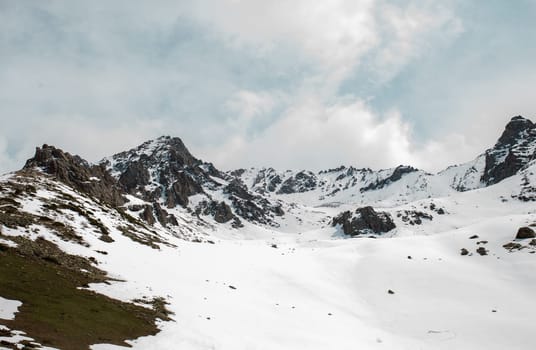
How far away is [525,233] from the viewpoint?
53.8 m

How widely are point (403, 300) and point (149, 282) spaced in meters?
27.1

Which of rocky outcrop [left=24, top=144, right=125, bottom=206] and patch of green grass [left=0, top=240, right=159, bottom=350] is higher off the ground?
rocky outcrop [left=24, top=144, right=125, bottom=206]

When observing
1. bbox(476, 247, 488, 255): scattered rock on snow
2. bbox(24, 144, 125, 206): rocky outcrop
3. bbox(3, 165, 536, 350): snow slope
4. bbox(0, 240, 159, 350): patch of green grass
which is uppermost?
bbox(24, 144, 125, 206): rocky outcrop

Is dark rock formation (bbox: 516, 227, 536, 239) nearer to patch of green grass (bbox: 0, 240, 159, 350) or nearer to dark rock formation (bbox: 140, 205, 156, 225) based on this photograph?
patch of green grass (bbox: 0, 240, 159, 350)

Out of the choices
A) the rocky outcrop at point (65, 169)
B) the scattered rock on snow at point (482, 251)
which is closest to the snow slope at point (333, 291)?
the scattered rock on snow at point (482, 251)

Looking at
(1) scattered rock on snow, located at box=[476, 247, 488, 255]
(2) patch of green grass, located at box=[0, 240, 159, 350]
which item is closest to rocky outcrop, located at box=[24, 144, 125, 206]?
(2) patch of green grass, located at box=[0, 240, 159, 350]

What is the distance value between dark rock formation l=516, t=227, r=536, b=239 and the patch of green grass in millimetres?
51262

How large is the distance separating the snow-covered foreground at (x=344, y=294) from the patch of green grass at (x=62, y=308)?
1.96m

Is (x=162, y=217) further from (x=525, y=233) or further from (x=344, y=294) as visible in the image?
(x=525, y=233)

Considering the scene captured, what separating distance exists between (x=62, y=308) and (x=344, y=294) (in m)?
32.0

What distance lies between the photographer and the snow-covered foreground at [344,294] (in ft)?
95.2

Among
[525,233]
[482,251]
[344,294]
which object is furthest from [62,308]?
[525,233]

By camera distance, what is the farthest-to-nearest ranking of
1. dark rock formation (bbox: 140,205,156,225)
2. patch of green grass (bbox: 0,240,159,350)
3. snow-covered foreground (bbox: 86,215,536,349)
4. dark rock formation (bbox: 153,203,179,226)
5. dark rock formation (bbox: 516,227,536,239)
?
dark rock formation (bbox: 153,203,179,226) → dark rock formation (bbox: 140,205,156,225) → dark rock formation (bbox: 516,227,536,239) → snow-covered foreground (bbox: 86,215,536,349) → patch of green grass (bbox: 0,240,159,350)

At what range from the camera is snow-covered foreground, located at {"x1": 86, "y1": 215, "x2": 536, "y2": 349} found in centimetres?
2902
